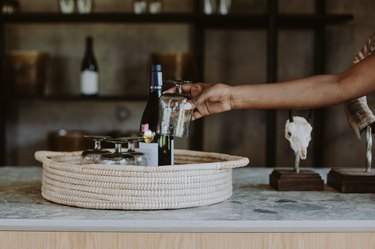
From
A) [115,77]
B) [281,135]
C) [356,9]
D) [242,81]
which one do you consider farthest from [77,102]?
[356,9]

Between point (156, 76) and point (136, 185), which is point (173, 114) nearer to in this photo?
point (136, 185)

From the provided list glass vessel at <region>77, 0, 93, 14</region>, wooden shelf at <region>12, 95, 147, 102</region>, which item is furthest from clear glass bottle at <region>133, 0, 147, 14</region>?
wooden shelf at <region>12, 95, 147, 102</region>

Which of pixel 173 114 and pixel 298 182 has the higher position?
pixel 173 114

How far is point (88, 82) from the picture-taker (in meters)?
3.84

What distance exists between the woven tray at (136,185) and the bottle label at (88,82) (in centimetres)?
240

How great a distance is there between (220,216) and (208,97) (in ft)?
1.17

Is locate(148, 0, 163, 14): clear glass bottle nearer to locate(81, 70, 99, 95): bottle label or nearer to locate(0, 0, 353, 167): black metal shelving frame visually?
locate(0, 0, 353, 167): black metal shelving frame

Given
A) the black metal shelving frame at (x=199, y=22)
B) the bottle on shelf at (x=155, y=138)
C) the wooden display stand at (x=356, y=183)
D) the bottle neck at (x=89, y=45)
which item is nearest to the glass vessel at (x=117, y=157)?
the bottle on shelf at (x=155, y=138)

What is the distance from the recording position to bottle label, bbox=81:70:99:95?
3828 mm

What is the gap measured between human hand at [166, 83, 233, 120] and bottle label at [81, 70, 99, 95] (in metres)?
2.24

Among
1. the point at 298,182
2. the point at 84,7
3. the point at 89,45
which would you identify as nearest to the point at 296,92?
the point at 298,182

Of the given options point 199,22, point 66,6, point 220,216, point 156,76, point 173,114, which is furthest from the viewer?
point 199,22

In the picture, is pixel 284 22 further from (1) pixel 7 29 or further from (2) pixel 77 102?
(1) pixel 7 29

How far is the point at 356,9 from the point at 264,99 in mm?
2963
